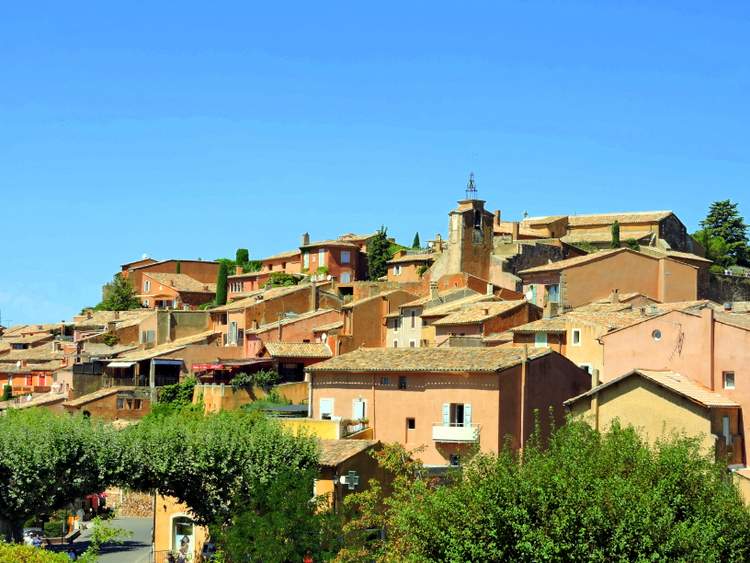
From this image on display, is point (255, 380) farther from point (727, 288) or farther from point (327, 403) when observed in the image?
point (727, 288)

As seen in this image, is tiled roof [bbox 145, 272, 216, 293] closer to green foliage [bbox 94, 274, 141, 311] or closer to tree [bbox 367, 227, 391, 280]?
green foliage [bbox 94, 274, 141, 311]

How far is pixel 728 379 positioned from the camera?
157ft

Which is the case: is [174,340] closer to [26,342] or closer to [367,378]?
[26,342]

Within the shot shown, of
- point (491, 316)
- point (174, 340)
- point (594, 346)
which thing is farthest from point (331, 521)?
point (174, 340)

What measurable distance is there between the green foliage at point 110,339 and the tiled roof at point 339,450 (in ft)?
144

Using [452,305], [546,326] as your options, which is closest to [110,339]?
[452,305]

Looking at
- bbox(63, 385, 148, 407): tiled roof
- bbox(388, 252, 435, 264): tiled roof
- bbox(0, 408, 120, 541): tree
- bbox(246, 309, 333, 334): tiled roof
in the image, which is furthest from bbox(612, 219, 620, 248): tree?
bbox(0, 408, 120, 541): tree

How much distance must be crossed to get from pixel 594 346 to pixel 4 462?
79.8 ft

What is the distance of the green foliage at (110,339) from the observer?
91.1 meters

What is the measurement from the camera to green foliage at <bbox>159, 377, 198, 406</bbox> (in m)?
72.1

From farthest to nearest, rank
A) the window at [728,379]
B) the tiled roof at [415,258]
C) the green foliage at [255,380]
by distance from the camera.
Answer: the tiled roof at [415,258] < the green foliage at [255,380] < the window at [728,379]

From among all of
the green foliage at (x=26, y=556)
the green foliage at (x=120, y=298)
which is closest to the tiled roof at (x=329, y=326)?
the green foliage at (x=120, y=298)

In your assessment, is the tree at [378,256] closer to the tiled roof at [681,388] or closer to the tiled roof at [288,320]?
the tiled roof at [288,320]

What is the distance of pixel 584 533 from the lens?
107ft
